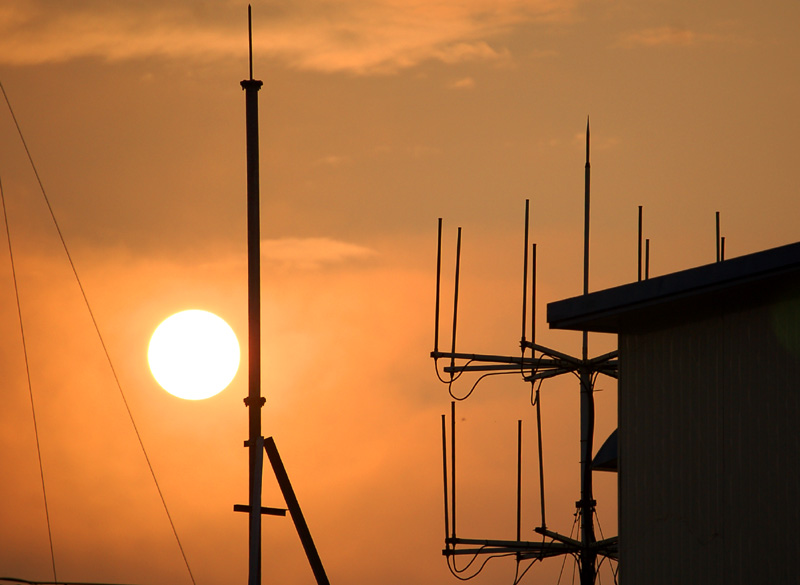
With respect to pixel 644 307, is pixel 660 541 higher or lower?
lower

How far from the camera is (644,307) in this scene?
15328mm

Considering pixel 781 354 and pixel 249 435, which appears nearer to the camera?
pixel 781 354

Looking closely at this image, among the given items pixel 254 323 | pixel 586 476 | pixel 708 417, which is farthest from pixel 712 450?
pixel 586 476

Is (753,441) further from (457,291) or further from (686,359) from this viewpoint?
(457,291)

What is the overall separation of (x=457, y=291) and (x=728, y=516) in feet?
36.4

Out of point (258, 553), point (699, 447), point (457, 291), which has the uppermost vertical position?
point (457, 291)

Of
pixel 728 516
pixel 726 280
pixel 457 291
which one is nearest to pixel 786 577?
pixel 728 516

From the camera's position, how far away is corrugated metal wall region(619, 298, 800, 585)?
46.9 feet

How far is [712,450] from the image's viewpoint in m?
15.0

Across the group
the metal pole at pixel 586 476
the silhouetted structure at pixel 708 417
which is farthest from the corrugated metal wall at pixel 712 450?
the metal pole at pixel 586 476

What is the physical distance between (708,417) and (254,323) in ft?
24.1

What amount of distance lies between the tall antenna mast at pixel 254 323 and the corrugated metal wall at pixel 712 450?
5.41 m

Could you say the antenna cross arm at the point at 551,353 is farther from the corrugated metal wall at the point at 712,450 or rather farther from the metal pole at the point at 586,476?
the corrugated metal wall at the point at 712,450

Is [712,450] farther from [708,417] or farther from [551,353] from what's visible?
[551,353]
